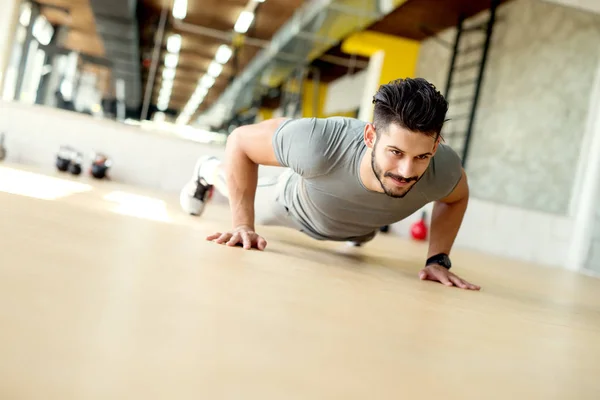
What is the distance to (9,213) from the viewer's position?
2.01 meters

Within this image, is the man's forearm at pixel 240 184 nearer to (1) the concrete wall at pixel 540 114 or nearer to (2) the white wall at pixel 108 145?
(2) the white wall at pixel 108 145

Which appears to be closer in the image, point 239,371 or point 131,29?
point 239,371

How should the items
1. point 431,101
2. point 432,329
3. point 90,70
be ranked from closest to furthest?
point 432,329 → point 431,101 → point 90,70

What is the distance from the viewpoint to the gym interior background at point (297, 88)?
5.17 meters

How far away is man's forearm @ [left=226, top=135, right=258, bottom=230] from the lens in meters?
2.42

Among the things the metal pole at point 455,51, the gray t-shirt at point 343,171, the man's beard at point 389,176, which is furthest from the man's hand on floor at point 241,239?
the metal pole at point 455,51

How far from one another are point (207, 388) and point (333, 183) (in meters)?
1.54

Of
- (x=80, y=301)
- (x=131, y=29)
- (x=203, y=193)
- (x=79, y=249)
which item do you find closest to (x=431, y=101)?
(x=79, y=249)

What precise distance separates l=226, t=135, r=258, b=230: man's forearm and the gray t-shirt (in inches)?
8.1

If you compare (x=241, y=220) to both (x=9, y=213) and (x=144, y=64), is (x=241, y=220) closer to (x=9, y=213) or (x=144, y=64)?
(x=9, y=213)

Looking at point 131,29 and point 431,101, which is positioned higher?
point 131,29

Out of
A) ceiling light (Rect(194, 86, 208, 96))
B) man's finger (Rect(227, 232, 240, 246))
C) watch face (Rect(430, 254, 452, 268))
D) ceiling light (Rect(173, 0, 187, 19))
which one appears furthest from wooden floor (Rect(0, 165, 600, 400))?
ceiling light (Rect(173, 0, 187, 19))

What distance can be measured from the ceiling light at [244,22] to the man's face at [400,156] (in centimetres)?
352

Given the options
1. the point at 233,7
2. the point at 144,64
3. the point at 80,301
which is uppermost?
the point at 233,7
